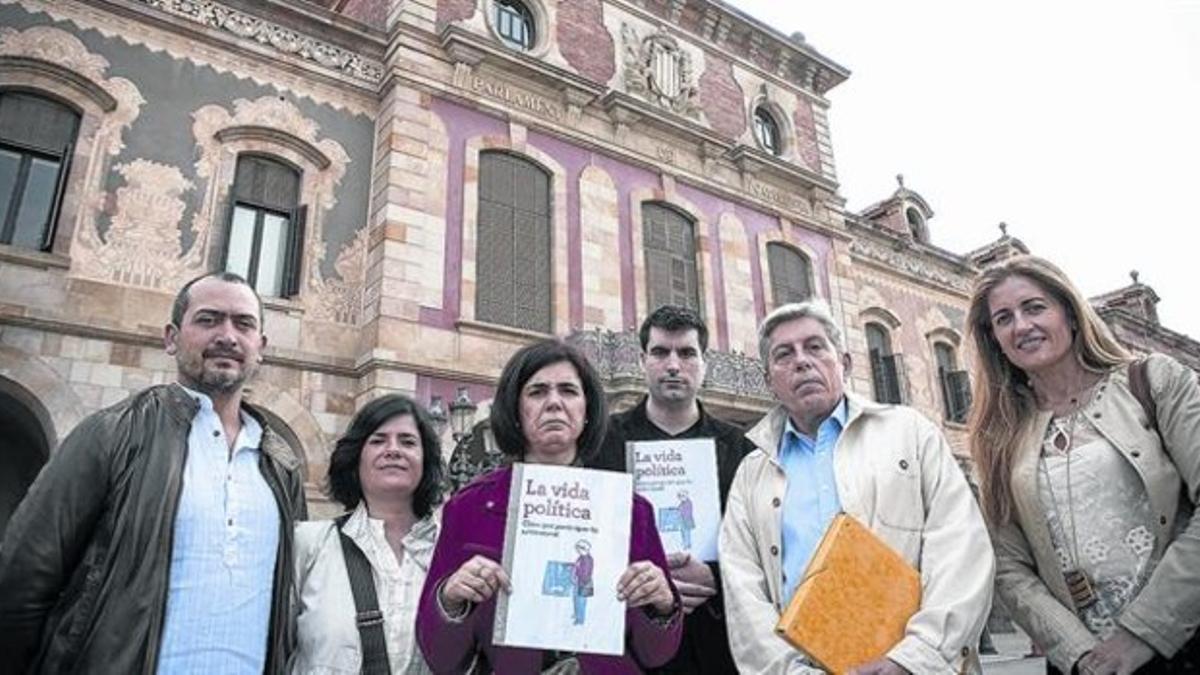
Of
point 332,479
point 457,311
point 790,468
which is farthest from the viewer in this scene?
point 457,311

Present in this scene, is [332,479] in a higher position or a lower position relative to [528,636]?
higher

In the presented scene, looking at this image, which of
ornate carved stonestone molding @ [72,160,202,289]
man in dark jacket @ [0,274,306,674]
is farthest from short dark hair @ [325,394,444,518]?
ornate carved stonestone molding @ [72,160,202,289]

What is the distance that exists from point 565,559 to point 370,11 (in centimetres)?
1358

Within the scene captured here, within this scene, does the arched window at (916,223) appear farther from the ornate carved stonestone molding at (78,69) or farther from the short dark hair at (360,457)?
the short dark hair at (360,457)

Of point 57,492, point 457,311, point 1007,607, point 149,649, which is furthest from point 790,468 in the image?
point 457,311

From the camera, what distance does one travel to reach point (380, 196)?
35.7ft

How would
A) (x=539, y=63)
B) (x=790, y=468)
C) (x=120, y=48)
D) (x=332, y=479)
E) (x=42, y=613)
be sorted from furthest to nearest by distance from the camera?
(x=539, y=63) < (x=120, y=48) < (x=332, y=479) < (x=790, y=468) < (x=42, y=613)

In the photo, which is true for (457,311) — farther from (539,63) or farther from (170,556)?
(170,556)

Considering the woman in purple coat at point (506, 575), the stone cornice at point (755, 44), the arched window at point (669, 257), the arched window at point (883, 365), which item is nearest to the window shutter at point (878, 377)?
the arched window at point (883, 365)

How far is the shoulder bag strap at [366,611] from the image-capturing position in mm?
2664

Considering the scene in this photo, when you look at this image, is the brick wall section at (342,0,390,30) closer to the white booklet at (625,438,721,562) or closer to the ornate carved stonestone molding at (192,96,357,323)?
the ornate carved stonestone molding at (192,96,357,323)

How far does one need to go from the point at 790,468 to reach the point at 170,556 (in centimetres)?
223

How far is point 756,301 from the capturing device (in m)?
14.7

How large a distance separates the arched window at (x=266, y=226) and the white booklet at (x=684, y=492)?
8785 millimetres
